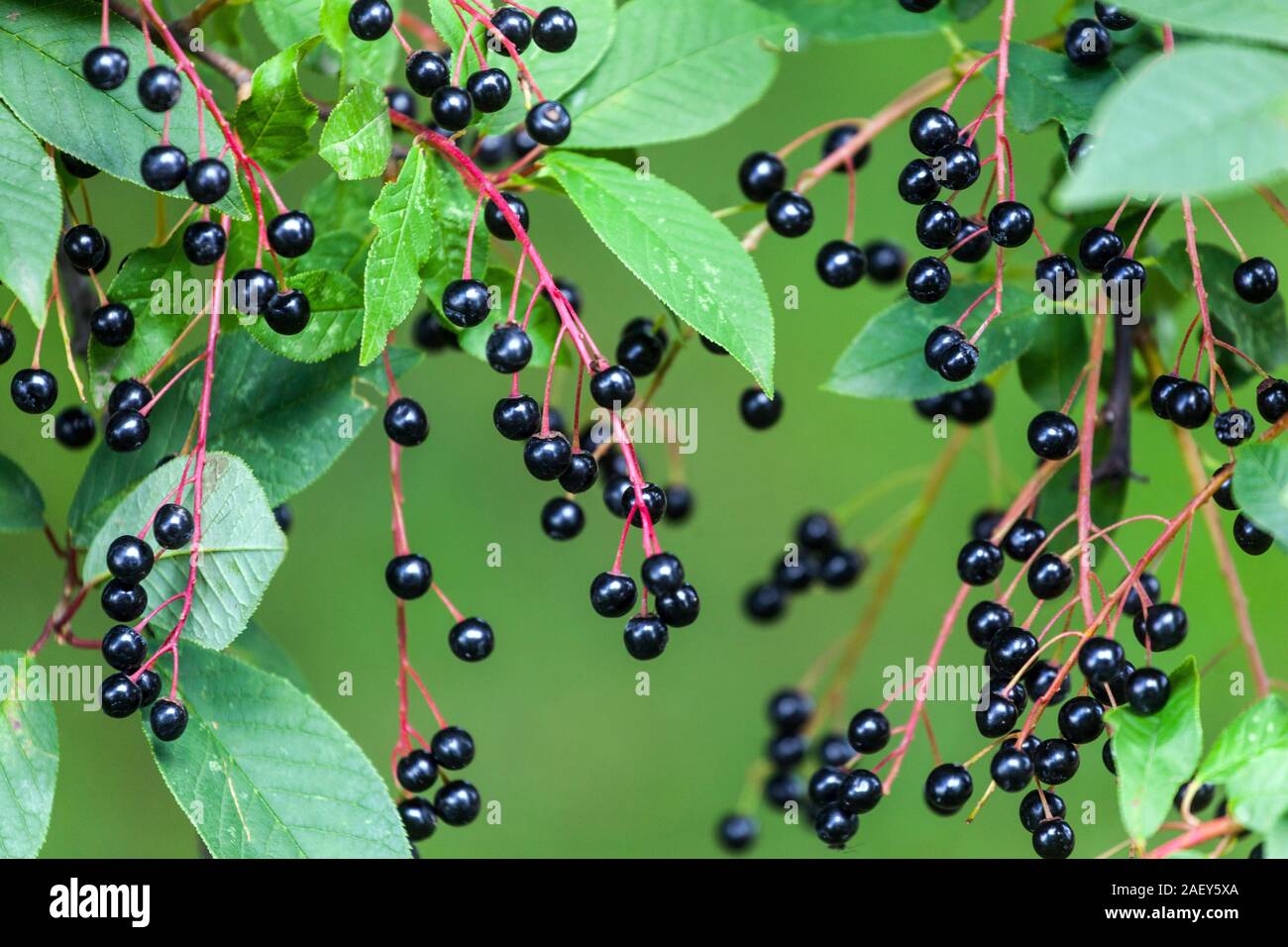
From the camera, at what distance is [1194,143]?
1.66ft

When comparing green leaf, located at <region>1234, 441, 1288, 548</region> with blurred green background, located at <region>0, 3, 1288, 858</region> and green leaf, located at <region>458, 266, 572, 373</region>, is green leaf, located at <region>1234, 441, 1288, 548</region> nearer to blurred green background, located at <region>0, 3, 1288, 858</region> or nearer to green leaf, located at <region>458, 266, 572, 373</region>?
green leaf, located at <region>458, 266, 572, 373</region>

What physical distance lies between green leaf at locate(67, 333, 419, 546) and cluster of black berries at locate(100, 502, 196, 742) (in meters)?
0.11

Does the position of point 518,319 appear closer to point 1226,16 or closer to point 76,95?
point 76,95

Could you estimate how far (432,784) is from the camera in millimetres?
921

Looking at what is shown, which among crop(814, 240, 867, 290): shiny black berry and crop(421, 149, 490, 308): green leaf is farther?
crop(814, 240, 867, 290): shiny black berry

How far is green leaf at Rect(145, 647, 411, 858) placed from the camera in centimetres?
80

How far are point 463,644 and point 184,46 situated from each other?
0.45m

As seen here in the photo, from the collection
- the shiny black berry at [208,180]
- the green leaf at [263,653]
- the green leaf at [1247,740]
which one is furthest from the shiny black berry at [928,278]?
the green leaf at [263,653]

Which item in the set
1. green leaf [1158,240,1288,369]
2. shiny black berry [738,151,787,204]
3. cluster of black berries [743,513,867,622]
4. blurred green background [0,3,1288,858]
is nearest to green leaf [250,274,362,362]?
shiny black berry [738,151,787,204]

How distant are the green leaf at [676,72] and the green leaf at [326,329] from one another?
0.69ft

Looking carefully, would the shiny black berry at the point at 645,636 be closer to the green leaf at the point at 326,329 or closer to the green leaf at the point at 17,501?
the green leaf at the point at 326,329

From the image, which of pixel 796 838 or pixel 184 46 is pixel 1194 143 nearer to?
pixel 184 46

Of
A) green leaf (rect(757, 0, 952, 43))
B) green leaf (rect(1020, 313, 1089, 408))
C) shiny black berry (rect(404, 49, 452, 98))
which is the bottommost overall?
green leaf (rect(1020, 313, 1089, 408))
